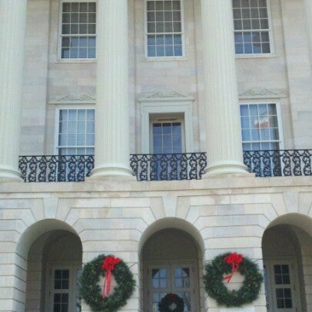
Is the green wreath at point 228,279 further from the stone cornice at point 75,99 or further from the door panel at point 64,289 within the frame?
the stone cornice at point 75,99

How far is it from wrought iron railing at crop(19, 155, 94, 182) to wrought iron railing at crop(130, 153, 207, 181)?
155 cm

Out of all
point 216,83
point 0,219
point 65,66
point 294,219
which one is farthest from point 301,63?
point 0,219

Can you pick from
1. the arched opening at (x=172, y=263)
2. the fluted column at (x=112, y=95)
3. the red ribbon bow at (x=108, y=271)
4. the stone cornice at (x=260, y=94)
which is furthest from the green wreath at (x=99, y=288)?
the stone cornice at (x=260, y=94)

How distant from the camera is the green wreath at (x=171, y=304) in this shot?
61.7 ft

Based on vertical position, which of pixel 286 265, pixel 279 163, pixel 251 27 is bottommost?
pixel 286 265

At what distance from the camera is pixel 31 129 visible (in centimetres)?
2134

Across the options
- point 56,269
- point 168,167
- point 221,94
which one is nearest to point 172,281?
point 168,167

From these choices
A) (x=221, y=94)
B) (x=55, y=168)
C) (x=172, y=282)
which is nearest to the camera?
(x=221, y=94)

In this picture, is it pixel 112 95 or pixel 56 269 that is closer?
pixel 112 95

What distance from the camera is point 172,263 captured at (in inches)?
811

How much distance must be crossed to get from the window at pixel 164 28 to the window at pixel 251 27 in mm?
2177

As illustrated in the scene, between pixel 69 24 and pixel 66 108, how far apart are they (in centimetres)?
346

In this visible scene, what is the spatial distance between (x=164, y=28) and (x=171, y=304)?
1029 centimetres

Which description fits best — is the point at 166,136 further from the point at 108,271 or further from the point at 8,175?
the point at 108,271
